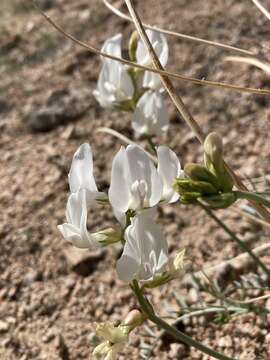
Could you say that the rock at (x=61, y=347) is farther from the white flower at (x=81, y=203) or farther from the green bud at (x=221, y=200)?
Answer: the green bud at (x=221, y=200)

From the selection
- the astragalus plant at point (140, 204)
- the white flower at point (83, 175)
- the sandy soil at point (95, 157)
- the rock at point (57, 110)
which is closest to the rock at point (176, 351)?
the sandy soil at point (95, 157)

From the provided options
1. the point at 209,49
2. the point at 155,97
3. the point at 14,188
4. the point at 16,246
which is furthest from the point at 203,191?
the point at 209,49

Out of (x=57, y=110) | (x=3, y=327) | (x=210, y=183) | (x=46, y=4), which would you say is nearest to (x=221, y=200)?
(x=210, y=183)

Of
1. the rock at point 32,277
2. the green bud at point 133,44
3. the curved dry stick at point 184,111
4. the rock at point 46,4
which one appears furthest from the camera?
the rock at point 46,4

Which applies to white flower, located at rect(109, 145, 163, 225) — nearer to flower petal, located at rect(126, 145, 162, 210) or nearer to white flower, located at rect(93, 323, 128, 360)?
flower petal, located at rect(126, 145, 162, 210)

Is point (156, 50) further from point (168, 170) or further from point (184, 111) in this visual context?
point (168, 170)

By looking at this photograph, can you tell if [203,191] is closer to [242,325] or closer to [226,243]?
[242,325]

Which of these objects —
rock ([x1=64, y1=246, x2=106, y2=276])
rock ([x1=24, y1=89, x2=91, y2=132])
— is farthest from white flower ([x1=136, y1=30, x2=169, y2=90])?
rock ([x1=24, y1=89, x2=91, y2=132])
